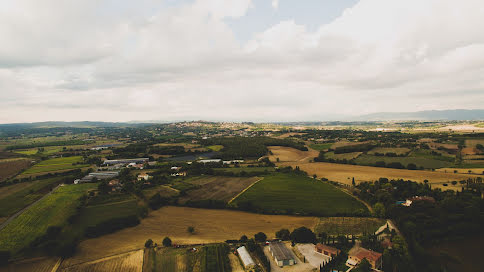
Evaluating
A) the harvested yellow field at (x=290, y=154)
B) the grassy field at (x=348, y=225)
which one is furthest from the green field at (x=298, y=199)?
the harvested yellow field at (x=290, y=154)

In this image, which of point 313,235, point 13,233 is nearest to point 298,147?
point 313,235

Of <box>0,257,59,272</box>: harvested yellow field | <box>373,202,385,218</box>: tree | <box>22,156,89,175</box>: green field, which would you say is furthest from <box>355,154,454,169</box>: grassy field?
<box>22,156,89,175</box>: green field

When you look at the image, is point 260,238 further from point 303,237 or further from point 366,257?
point 366,257

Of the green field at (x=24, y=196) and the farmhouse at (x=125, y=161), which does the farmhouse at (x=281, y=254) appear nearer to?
the green field at (x=24, y=196)

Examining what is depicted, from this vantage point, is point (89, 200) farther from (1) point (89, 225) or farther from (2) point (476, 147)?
(2) point (476, 147)

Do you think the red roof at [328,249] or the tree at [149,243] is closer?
the red roof at [328,249]

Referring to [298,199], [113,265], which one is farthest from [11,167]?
[298,199]
